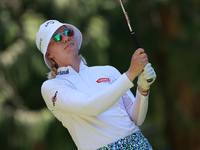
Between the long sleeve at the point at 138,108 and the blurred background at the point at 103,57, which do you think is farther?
the blurred background at the point at 103,57

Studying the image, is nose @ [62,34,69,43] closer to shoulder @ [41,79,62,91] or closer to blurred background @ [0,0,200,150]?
shoulder @ [41,79,62,91]

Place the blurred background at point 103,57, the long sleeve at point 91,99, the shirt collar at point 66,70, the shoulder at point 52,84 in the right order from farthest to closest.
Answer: the blurred background at point 103,57
the shirt collar at point 66,70
the shoulder at point 52,84
the long sleeve at point 91,99

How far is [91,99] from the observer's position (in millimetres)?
2174

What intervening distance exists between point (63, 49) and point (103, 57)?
4151mm

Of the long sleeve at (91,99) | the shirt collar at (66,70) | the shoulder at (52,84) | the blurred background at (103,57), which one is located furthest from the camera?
the blurred background at (103,57)

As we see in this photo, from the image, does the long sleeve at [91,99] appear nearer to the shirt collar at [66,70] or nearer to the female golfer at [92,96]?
the female golfer at [92,96]

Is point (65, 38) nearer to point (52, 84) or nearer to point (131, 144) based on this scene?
point (52, 84)

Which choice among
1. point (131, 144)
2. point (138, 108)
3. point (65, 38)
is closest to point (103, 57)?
point (65, 38)

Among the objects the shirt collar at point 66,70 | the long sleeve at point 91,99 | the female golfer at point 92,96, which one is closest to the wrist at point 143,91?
the female golfer at point 92,96

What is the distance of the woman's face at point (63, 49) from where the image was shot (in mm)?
2500

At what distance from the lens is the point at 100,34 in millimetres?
6574

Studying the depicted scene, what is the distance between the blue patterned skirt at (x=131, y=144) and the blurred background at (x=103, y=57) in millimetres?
4218

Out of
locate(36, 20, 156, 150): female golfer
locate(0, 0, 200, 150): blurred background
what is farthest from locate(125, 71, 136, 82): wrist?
locate(0, 0, 200, 150): blurred background

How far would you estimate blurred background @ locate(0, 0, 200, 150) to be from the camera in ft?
21.3
